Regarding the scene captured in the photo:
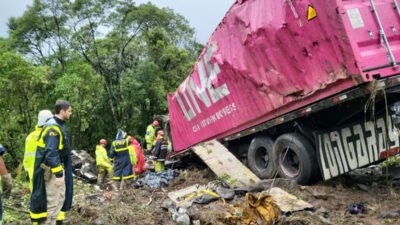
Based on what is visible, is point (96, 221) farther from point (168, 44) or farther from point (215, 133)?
point (168, 44)

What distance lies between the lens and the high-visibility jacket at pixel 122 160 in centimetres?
855

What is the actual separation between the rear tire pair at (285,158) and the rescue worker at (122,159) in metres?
2.50

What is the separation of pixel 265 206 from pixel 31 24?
21.2 m

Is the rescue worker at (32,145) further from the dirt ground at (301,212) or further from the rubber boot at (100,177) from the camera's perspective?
the rubber boot at (100,177)

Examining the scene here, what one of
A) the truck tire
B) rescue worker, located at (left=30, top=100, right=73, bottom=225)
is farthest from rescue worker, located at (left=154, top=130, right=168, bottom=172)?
rescue worker, located at (left=30, top=100, right=73, bottom=225)

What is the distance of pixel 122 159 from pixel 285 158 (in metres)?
3.44

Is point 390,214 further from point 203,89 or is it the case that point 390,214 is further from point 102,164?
point 102,164

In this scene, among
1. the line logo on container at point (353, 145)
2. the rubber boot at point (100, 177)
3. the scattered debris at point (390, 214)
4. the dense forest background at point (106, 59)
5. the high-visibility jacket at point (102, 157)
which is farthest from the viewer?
the dense forest background at point (106, 59)

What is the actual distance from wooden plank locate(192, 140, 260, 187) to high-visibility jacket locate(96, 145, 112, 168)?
2.45 metres

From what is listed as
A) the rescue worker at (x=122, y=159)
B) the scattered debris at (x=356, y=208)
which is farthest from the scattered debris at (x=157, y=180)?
the scattered debris at (x=356, y=208)

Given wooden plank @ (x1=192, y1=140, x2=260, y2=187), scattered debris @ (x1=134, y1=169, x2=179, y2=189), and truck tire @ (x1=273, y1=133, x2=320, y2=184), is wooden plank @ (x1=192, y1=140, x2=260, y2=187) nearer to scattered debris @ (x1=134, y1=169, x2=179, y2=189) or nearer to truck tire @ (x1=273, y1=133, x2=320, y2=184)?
truck tire @ (x1=273, y1=133, x2=320, y2=184)

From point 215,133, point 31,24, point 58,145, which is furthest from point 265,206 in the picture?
point 31,24

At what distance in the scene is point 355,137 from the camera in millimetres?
5809

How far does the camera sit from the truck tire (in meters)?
6.03
